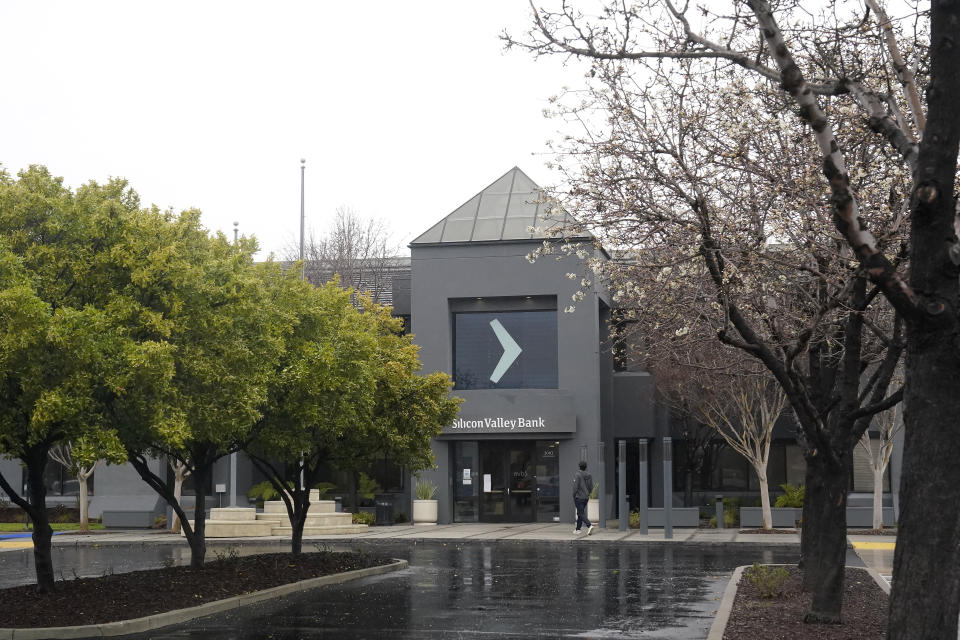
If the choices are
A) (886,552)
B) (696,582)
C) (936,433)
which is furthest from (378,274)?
(936,433)

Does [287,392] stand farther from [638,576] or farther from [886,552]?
Result: [886,552]

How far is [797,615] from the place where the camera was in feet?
41.2

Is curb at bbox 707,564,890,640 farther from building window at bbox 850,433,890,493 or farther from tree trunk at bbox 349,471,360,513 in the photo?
tree trunk at bbox 349,471,360,513

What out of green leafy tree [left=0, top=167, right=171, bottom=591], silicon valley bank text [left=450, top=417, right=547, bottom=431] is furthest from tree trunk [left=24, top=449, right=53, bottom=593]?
silicon valley bank text [left=450, top=417, right=547, bottom=431]

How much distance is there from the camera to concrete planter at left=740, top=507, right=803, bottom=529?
3052cm

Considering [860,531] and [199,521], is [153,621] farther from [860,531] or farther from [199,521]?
[860,531]

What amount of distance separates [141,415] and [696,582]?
9439 millimetres

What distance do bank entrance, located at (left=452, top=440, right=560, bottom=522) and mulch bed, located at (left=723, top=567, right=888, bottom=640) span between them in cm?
1729

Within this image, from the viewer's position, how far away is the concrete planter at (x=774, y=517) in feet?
100

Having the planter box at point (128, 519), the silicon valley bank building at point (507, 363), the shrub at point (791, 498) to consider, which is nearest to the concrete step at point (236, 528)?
the planter box at point (128, 519)

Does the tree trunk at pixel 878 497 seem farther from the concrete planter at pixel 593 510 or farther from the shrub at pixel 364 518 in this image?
the shrub at pixel 364 518

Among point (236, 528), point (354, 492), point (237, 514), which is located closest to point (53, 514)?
point (237, 514)

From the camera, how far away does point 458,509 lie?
111 ft

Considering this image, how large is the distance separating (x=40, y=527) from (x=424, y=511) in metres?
19.0
